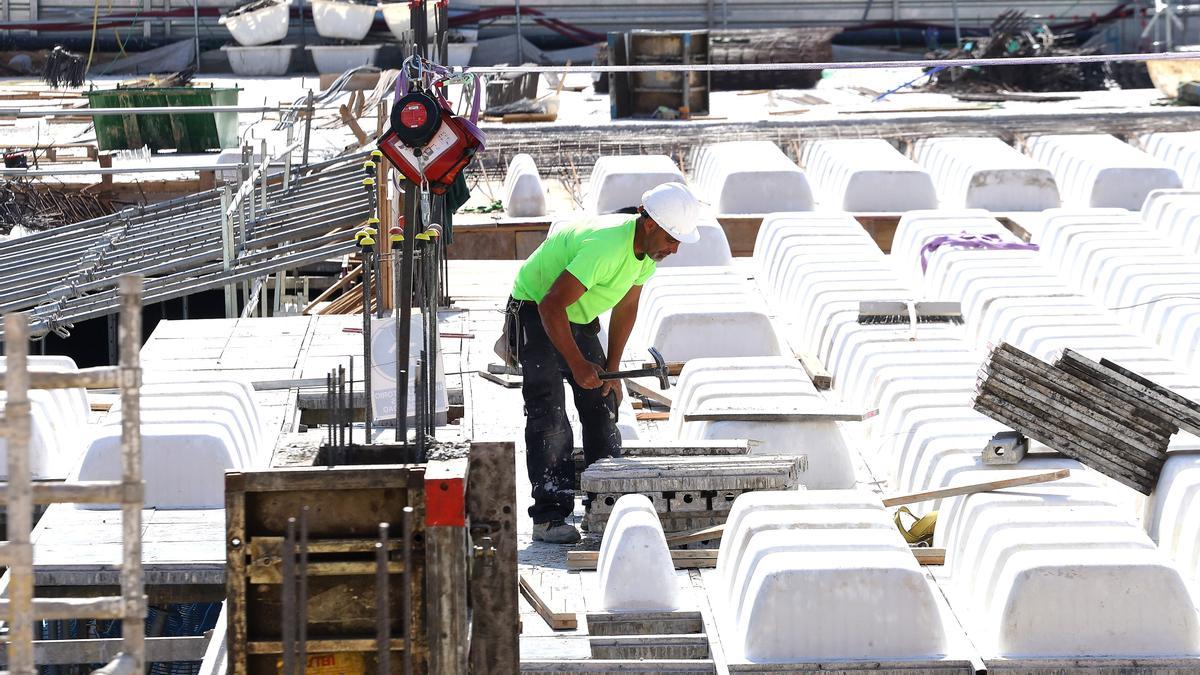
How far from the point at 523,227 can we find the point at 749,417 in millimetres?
10035

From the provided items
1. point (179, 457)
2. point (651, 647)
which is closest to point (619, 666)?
point (651, 647)

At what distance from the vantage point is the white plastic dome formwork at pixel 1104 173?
851 inches

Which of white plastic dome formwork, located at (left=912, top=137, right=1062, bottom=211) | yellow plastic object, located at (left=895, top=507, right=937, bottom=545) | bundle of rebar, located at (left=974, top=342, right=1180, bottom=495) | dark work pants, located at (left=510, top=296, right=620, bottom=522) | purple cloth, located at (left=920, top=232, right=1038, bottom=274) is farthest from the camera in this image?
white plastic dome formwork, located at (left=912, top=137, right=1062, bottom=211)

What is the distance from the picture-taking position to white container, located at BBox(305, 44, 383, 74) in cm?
3516

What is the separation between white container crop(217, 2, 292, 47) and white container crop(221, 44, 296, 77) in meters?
0.24

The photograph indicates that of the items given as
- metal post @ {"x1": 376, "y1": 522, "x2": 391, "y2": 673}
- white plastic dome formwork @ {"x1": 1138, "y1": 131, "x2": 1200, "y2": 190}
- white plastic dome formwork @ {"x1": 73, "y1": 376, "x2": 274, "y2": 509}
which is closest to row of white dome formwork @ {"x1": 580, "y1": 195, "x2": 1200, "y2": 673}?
white plastic dome formwork @ {"x1": 73, "y1": 376, "x2": 274, "y2": 509}

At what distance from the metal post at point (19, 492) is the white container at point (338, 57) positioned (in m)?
30.5

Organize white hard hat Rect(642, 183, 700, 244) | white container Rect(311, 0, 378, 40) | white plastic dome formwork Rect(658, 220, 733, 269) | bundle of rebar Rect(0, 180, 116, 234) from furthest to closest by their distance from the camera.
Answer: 1. white container Rect(311, 0, 378, 40)
2. bundle of rebar Rect(0, 180, 116, 234)
3. white plastic dome formwork Rect(658, 220, 733, 269)
4. white hard hat Rect(642, 183, 700, 244)

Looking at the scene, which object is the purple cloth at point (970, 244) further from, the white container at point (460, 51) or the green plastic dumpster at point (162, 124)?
the white container at point (460, 51)

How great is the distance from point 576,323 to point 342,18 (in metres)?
27.5

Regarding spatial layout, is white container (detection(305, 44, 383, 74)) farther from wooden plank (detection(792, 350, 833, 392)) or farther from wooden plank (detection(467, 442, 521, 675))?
wooden plank (detection(467, 442, 521, 675))

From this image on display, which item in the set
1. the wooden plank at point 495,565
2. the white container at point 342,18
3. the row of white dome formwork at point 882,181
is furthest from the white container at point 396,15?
the wooden plank at point 495,565

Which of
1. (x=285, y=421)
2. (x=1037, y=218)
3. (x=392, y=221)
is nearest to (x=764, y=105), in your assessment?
(x=1037, y=218)

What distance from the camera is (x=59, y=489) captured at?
5.24 meters
